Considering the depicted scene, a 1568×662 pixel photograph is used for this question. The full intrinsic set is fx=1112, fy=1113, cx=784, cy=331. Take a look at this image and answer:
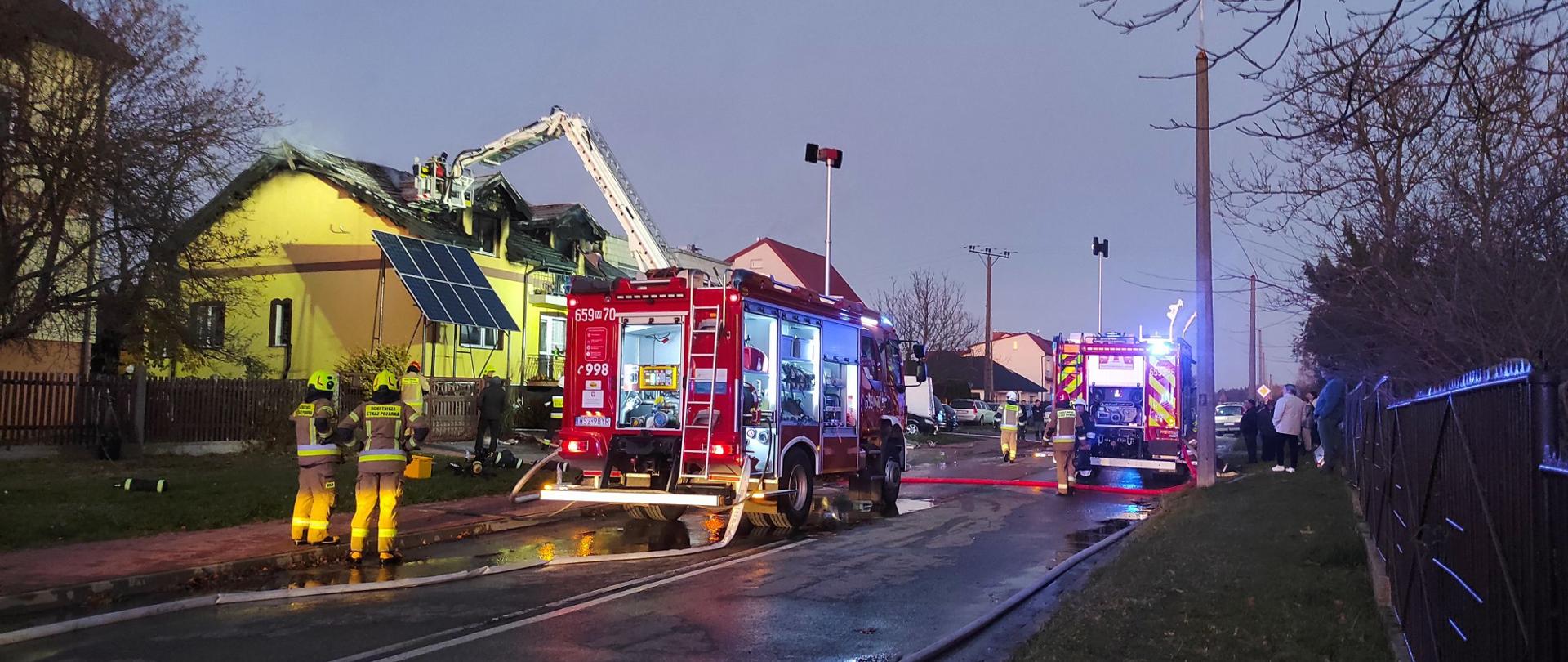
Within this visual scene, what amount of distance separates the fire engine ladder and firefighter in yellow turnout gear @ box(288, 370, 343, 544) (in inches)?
135

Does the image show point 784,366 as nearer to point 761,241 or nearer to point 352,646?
point 352,646

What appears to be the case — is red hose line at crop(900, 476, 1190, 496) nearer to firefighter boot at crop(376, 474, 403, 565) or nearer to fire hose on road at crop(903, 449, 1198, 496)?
fire hose on road at crop(903, 449, 1198, 496)

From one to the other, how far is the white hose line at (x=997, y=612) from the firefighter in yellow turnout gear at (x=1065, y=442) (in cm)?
514

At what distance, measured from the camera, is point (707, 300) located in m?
11.8

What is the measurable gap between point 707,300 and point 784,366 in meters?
1.35

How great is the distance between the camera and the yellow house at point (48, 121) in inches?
588

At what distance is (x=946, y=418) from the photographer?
4500cm

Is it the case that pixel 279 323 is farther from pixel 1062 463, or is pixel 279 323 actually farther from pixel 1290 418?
pixel 1290 418

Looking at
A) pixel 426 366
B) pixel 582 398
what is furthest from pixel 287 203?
pixel 582 398

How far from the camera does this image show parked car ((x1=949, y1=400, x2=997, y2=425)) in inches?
1992

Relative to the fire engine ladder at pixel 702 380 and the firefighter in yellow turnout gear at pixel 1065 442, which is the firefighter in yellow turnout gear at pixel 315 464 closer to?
the fire engine ladder at pixel 702 380

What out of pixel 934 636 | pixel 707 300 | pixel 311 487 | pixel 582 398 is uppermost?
pixel 707 300

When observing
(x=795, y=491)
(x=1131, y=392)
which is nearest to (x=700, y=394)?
(x=795, y=491)

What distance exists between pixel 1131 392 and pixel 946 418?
80.2ft
